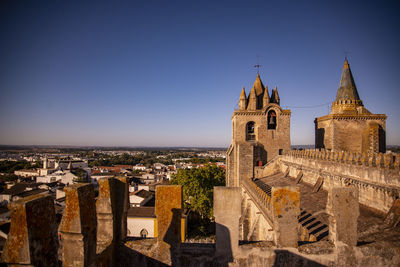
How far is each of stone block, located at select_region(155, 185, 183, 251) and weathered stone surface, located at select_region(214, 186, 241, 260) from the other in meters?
0.71

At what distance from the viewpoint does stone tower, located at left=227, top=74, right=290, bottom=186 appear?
24891 millimetres

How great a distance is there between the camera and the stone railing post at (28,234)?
2.39m

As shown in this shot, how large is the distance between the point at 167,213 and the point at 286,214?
222 centimetres

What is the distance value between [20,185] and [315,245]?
2178 inches

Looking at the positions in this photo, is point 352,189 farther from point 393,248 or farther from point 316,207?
point 316,207

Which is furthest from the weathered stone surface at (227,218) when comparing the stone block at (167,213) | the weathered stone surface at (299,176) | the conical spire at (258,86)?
the conical spire at (258,86)

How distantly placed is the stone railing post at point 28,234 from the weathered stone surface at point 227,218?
2601 millimetres

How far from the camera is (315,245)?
4.35 meters

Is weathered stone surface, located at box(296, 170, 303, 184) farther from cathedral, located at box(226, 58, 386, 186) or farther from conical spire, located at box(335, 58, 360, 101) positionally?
conical spire, located at box(335, 58, 360, 101)

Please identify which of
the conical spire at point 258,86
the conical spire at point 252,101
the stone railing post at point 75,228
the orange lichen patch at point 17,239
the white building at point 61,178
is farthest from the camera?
the white building at point 61,178

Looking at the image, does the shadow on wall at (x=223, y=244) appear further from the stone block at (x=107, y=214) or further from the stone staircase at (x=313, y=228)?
the stone staircase at (x=313, y=228)

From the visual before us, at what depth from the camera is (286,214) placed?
4172 mm

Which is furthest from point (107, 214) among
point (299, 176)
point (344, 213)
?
point (299, 176)

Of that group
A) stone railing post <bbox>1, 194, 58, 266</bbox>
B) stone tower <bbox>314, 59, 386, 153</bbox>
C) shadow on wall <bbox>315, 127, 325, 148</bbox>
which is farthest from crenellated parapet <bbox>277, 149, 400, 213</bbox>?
shadow on wall <bbox>315, 127, 325, 148</bbox>
